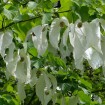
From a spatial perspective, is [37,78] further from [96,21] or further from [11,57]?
[96,21]

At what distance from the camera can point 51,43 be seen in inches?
43.9

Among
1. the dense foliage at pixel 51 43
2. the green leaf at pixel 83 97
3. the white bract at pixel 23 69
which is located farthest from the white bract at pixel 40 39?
the green leaf at pixel 83 97

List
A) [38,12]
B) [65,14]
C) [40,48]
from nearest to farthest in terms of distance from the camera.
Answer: [40,48] → [65,14] → [38,12]

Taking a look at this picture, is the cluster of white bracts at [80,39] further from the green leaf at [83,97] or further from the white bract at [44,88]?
the green leaf at [83,97]

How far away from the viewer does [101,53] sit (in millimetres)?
1121

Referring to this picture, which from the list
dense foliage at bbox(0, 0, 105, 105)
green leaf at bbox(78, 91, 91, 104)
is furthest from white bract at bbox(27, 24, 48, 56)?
green leaf at bbox(78, 91, 91, 104)

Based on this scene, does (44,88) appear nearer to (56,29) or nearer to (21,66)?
(21,66)

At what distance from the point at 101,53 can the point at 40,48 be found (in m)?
0.19

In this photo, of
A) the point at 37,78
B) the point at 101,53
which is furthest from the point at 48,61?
the point at 101,53

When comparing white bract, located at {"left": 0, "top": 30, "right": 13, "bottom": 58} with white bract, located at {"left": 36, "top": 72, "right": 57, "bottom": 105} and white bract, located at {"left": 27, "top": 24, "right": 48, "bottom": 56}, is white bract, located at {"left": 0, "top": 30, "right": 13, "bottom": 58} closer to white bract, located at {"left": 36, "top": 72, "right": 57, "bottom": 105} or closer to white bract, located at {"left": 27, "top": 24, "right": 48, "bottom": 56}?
white bract, located at {"left": 27, "top": 24, "right": 48, "bottom": 56}

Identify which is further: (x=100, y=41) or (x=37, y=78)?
(x=37, y=78)

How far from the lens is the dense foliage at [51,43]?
1.12m

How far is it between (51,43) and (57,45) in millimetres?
19

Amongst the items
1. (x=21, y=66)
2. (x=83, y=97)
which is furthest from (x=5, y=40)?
(x=83, y=97)
